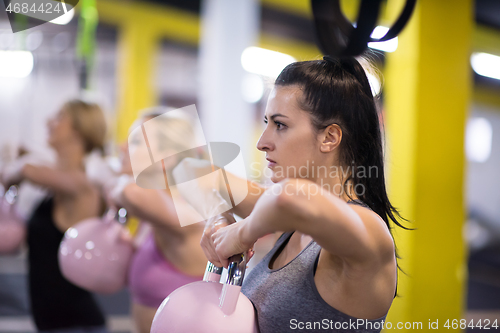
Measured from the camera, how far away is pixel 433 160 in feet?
7.61

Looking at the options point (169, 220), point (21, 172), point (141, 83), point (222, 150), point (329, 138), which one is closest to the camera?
point (329, 138)

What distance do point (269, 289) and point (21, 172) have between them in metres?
1.81

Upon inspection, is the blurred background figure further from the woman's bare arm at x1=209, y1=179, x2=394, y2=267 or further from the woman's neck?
the woman's bare arm at x1=209, y1=179, x2=394, y2=267

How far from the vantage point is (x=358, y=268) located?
732 mm

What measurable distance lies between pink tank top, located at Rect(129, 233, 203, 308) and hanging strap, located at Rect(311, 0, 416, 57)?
3.26ft

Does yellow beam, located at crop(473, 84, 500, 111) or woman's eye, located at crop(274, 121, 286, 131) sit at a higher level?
woman's eye, located at crop(274, 121, 286, 131)

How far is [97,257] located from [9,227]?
76 cm

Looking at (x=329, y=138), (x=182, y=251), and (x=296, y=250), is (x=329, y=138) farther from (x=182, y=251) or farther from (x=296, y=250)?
(x=182, y=251)

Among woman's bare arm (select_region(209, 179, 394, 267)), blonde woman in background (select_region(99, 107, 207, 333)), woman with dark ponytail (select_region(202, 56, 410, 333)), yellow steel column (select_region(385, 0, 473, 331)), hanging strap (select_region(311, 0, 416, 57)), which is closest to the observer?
woman's bare arm (select_region(209, 179, 394, 267))

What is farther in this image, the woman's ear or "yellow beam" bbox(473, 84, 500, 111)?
"yellow beam" bbox(473, 84, 500, 111)

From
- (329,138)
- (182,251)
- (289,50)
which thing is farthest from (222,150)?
(289,50)

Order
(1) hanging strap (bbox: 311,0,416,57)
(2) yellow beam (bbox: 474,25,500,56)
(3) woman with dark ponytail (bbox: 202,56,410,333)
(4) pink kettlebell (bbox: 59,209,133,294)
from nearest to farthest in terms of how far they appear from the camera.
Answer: (3) woman with dark ponytail (bbox: 202,56,410,333)
(1) hanging strap (bbox: 311,0,416,57)
(4) pink kettlebell (bbox: 59,209,133,294)
(2) yellow beam (bbox: 474,25,500,56)

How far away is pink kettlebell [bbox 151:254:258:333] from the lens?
77 centimetres

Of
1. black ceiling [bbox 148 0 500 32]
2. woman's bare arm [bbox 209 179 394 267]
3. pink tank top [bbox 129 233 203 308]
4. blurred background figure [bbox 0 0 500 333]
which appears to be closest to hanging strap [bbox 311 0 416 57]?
blurred background figure [bbox 0 0 500 333]
